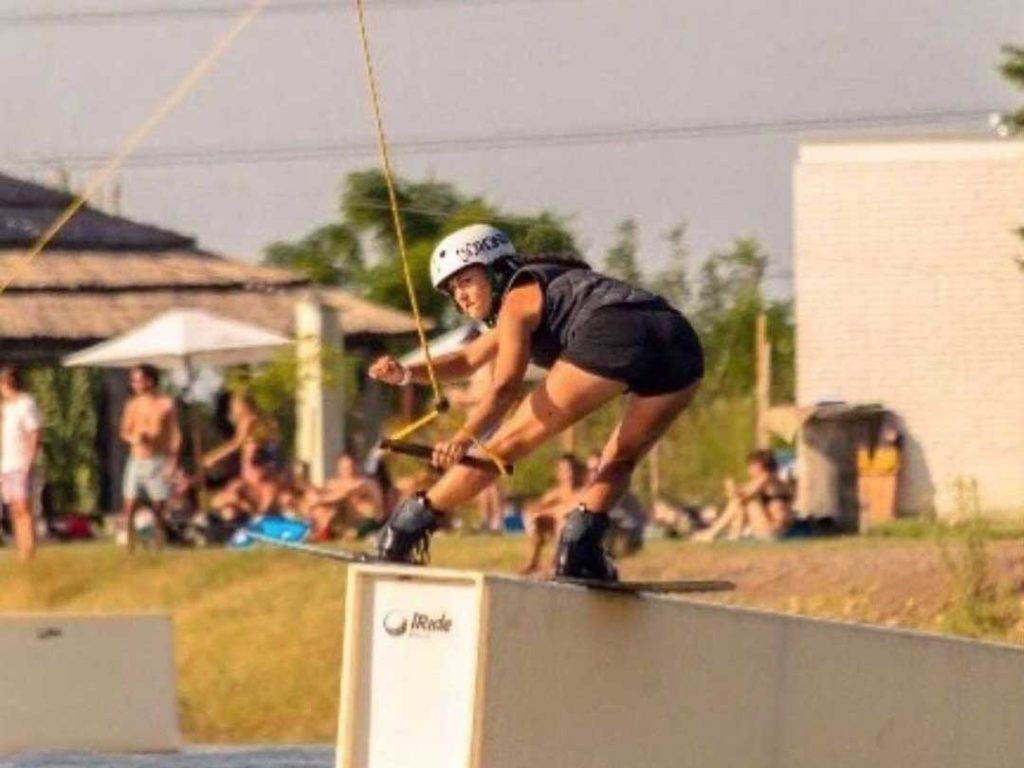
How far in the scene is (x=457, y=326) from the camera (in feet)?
163

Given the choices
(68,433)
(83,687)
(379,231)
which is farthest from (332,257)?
(83,687)

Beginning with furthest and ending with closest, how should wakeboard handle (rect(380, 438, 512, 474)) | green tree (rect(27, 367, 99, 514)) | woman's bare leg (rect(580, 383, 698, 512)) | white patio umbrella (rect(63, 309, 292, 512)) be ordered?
1. green tree (rect(27, 367, 99, 514))
2. white patio umbrella (rect(63, 309, 292, 512))
3. woman's bare leg (rect(580, 383, 698, 512))
4. wakeboard handle (rect(380, 438, 512, 474))

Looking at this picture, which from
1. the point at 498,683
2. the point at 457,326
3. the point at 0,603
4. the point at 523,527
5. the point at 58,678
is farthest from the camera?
the point at 457,326

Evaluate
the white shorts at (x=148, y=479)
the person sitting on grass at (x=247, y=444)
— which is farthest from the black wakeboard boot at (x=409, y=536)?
the person sitting on grass at (x=247, y=444)

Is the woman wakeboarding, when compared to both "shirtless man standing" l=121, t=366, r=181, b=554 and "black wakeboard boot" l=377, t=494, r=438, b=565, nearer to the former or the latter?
"black wakeboard boot" l=377, t=494, r=438, b=565

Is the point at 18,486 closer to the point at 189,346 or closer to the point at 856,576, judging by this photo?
the point at 856,576

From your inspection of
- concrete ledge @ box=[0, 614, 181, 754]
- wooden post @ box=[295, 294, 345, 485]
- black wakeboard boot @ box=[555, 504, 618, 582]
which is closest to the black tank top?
black wakeboard boot @ box=[555, 504, 618, 582]

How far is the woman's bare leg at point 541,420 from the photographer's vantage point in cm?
1569

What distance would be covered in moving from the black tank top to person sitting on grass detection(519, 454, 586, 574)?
38.7 ft

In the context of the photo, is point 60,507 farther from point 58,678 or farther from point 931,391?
point 58,678

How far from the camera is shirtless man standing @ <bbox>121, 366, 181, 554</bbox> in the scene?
30234mm

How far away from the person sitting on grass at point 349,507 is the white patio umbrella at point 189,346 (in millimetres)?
4752

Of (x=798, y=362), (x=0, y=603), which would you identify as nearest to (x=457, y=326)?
(x=798, y=362)

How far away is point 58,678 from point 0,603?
7.47 m
